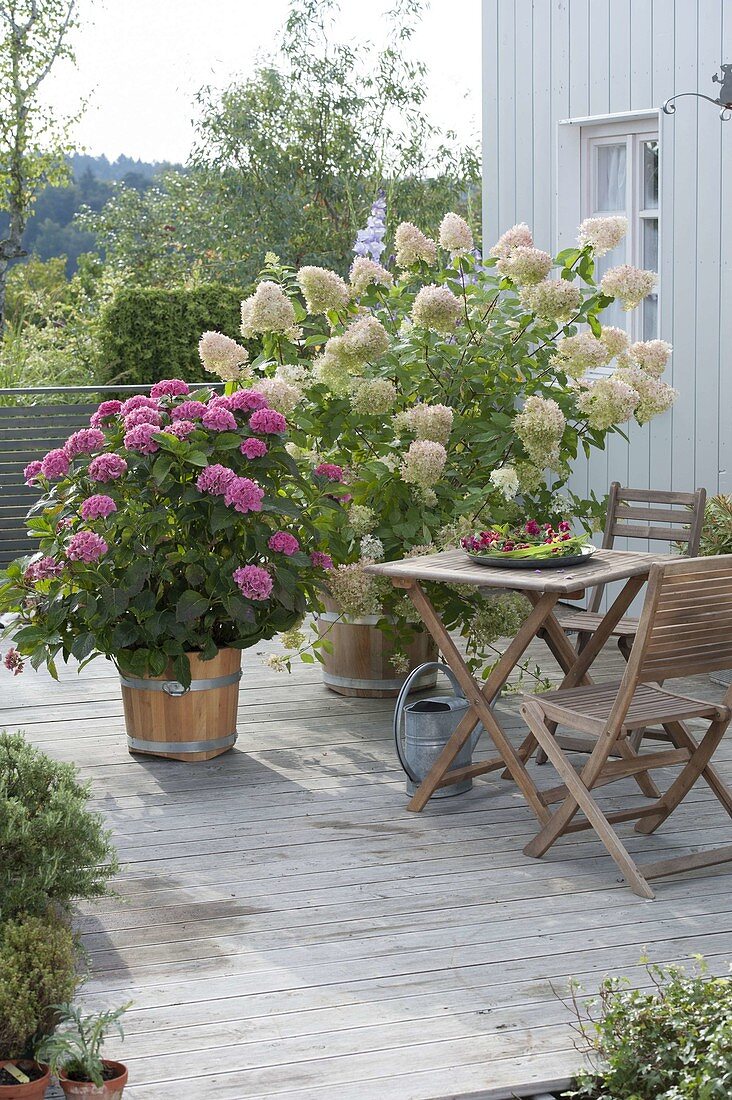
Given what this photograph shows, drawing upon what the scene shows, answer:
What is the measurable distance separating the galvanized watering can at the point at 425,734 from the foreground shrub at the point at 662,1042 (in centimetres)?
178

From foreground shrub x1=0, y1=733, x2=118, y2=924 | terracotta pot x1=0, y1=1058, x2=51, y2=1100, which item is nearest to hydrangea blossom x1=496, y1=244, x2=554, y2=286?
foreground shrub x1=0, y1=733, x2=118, y2=924

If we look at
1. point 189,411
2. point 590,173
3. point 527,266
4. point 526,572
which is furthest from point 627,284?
point 590,173

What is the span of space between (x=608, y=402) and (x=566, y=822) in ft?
6.11

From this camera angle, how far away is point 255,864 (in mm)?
3961

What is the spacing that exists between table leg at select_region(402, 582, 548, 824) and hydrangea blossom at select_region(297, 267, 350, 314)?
145 cm

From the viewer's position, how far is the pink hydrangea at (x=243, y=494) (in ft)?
14.7

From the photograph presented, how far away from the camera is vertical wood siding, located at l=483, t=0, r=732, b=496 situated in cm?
635

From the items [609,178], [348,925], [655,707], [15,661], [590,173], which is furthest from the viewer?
[590,173]

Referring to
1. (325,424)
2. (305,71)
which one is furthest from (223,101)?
(325,424)

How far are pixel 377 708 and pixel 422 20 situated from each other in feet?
40.9

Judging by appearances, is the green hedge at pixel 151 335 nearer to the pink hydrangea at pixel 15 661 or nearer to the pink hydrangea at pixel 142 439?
the pink hydrangea at pixel 15 661

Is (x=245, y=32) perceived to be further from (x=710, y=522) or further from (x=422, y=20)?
(x=710, y=522)

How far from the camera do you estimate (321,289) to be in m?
5.22

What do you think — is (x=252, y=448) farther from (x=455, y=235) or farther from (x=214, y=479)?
(x=455, y=235)
